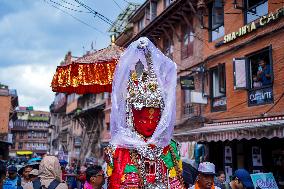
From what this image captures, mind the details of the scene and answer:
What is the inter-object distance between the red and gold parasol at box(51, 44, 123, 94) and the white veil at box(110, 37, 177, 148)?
9.46ft

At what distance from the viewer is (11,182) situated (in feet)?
19.7

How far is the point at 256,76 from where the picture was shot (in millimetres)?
13609

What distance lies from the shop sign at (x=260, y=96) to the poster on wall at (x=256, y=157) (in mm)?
1799

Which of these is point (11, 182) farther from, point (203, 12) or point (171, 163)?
point (203, 12)

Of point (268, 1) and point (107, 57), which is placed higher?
point (268, 1)

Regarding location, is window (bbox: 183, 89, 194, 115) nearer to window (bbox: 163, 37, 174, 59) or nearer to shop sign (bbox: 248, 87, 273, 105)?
window (bbox: 163, 37, 174, 59)

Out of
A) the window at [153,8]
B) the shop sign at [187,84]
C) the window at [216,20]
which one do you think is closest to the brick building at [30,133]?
the window at [153,8]

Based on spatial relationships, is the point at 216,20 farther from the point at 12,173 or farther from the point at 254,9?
the point at 12,173

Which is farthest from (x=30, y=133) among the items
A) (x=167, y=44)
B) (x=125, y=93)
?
(x=125, y=93)

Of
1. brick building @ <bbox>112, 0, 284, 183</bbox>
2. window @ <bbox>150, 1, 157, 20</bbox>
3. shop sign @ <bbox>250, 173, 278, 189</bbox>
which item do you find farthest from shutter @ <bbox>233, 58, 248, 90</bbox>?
window @ <bbox>150, 1, 157, 20</bbox>

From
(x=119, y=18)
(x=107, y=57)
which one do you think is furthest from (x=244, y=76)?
(x=119, y=18)

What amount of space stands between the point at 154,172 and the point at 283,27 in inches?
394

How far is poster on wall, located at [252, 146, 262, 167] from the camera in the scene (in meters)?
13.1

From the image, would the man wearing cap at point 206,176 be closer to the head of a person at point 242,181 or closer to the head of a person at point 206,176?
the head of a person at point 206,176
